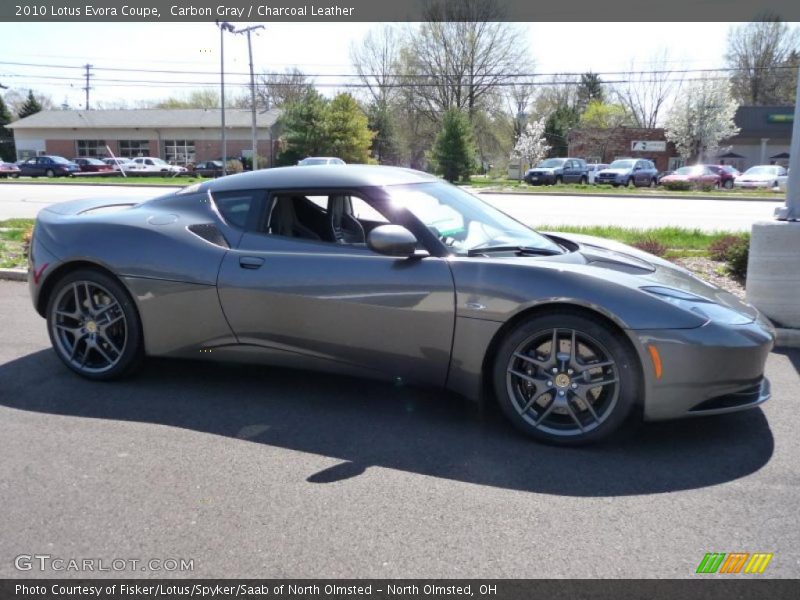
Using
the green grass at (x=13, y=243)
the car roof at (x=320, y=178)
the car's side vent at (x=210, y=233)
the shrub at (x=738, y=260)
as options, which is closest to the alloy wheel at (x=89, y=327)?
the car's side vent at (x=210, y=233)

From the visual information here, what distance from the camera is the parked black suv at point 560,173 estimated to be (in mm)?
39375

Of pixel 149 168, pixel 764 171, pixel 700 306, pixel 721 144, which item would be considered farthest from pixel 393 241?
pixel 721 144

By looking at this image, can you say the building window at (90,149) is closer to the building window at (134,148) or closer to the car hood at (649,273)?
the building window at (134,148)

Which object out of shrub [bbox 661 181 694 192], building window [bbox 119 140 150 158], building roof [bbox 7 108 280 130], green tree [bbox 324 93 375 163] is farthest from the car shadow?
building window [bbox 119 140 150 158]

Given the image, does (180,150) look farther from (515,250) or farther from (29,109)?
(515,250)

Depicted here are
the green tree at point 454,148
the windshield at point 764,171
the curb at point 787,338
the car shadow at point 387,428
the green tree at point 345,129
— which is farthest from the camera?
the green tree at point 454,148

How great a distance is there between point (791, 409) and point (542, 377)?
171 centimetres

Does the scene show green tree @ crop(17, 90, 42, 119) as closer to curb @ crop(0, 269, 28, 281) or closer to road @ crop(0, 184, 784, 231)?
road @ crop(0, 184, 784, 231)

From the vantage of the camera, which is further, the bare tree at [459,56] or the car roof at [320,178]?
the bare tree at [459,56]

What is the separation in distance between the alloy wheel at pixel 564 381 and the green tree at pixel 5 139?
246 feet

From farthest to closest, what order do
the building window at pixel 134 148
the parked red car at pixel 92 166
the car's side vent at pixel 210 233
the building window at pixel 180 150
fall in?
1. the building window at pixel 134 148
2. the building window at pixel 180 150
3. the parked red car at pixel 92 166
4. the car's side vent at pixel 210 233

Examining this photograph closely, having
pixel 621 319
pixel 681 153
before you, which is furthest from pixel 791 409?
pixel 681 153

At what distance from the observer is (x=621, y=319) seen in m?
3.43

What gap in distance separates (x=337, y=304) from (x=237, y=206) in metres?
1.04
